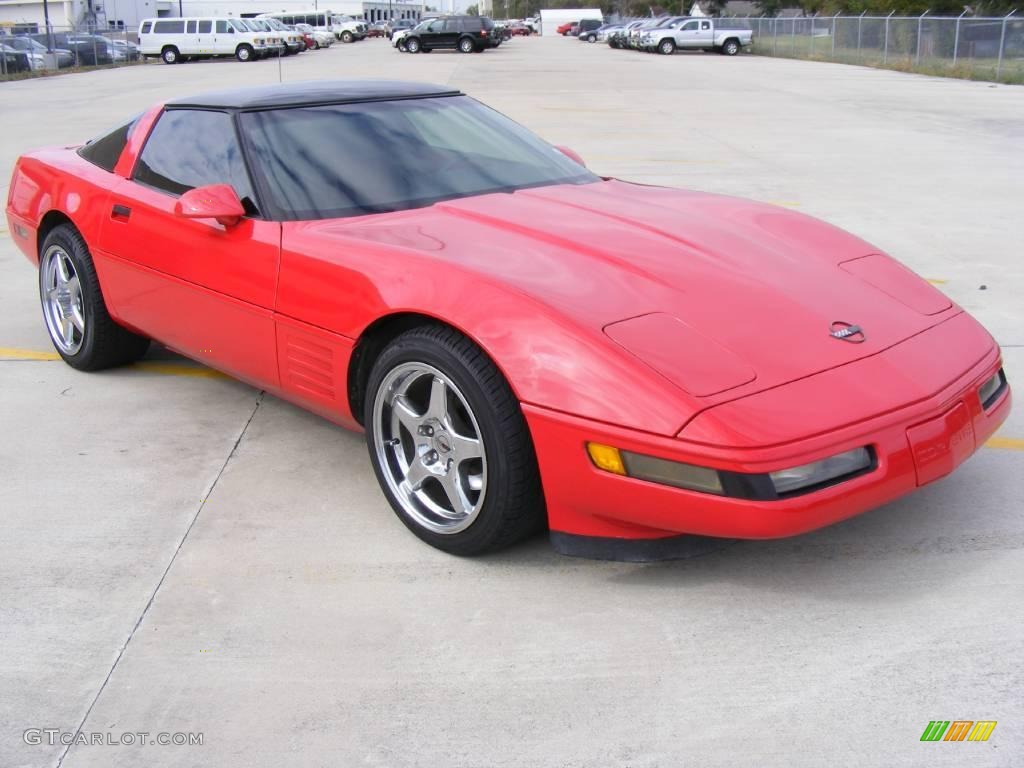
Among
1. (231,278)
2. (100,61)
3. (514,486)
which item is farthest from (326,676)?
(100,61)

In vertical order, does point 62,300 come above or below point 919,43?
below

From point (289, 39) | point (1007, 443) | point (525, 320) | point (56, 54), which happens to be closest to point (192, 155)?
point (525, 320)

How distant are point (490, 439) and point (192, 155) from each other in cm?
208

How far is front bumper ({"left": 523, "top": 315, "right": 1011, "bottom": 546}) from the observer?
2.60 metres

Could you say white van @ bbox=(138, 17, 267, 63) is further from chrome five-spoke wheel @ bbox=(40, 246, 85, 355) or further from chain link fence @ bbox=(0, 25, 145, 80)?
chrome five-spoke wheel @ bbox=(40, 246, 85, 355)

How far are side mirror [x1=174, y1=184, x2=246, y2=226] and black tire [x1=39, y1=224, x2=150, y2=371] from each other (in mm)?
1140

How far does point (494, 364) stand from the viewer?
293cm

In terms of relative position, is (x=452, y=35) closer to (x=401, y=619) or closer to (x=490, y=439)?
(x=490, y=439)

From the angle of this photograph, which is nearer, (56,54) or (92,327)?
(92,327)

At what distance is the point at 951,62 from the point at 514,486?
30486 mm

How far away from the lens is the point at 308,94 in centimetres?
415

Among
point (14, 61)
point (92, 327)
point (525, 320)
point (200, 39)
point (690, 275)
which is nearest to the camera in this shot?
point (525, 320)

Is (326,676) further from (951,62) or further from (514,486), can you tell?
(951,62)

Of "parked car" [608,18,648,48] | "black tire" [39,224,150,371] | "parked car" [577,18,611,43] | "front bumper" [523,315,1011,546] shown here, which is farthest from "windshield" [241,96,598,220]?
"parked car" [577,18,611,43]
